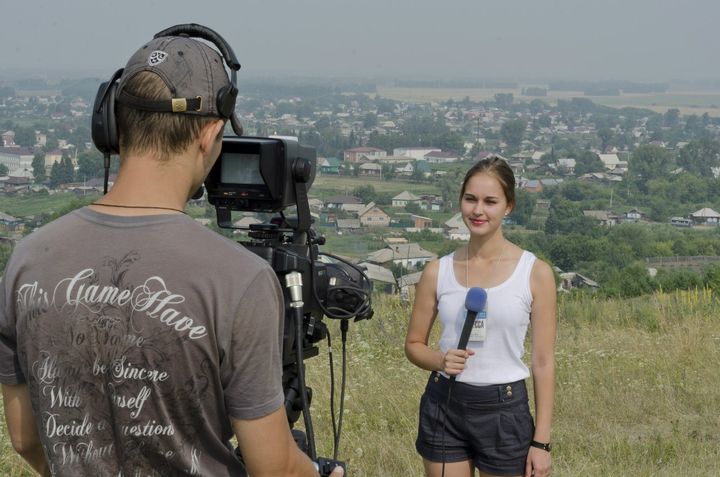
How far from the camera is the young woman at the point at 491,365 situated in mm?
2646

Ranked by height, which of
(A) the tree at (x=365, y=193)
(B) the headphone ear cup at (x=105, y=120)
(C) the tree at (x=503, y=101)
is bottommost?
(A) the tree at (x=365, y=193)

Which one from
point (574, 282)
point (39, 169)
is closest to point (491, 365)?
point (574, 282)

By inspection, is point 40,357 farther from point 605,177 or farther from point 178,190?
point 605,177

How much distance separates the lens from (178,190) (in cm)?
142

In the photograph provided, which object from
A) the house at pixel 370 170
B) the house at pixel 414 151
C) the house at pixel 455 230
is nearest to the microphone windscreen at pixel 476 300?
the house at pixel 455 230

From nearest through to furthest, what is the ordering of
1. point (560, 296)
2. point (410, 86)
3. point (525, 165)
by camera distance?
point (560, 296)
point (525, 165)
point (410, 86)

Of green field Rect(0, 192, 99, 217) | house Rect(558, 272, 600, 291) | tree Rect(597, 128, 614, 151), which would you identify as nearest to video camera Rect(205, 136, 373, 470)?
house Rect(558, 272, 600, 291)

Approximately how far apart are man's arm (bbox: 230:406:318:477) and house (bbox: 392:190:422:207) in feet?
63.1

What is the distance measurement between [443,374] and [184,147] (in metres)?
1.58

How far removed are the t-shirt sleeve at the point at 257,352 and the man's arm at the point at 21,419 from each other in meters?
0.43

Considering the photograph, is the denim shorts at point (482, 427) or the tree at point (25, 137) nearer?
the denim shorts at point (482, 427)

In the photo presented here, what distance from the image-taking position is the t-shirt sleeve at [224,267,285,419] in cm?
135

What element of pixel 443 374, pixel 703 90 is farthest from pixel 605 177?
pixel 703 90

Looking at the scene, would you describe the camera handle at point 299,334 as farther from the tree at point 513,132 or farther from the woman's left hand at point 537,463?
the tree at point 513,132
